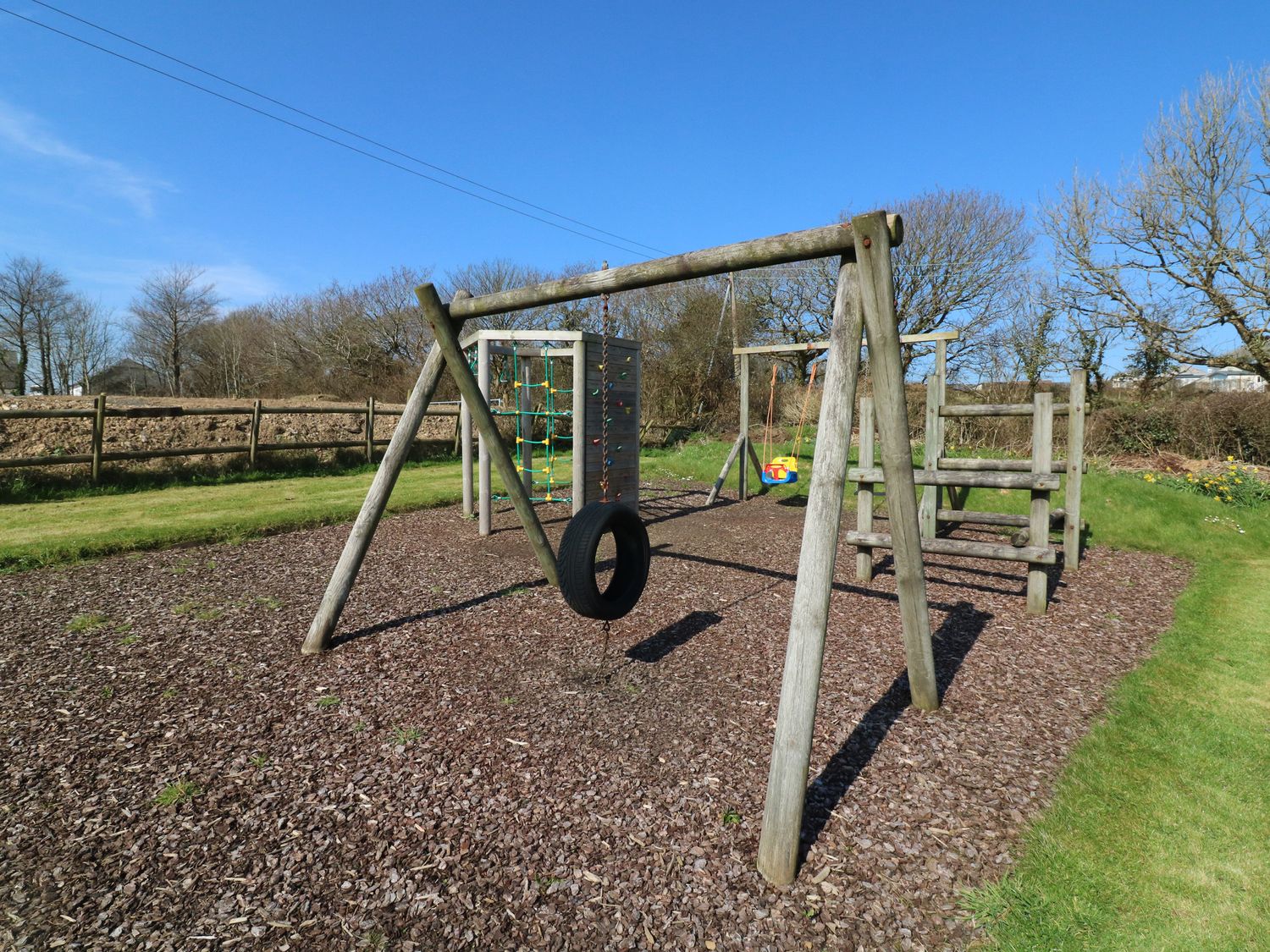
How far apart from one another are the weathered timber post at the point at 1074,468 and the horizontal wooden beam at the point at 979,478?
147 centimetres

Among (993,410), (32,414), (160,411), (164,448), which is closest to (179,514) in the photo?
(32,414)

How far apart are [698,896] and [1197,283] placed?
16591 mm

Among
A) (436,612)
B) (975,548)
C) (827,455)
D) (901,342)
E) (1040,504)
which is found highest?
(901,342)

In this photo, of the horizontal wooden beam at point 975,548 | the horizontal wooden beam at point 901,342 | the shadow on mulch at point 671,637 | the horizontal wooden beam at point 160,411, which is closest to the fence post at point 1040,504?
the horizontal wooden beam at point 975,548

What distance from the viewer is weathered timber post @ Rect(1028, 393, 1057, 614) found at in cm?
527

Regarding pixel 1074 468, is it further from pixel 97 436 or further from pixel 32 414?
pixel 32 414

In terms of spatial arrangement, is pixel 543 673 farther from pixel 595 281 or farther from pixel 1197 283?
pixel 1197 283

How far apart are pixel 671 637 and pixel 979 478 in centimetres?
285

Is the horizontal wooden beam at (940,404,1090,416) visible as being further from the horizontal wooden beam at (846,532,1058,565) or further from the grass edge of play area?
the grass edge of play area

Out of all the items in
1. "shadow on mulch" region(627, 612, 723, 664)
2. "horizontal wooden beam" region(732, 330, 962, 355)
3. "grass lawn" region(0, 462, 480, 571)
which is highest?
"horizontal wooden beam" region(732, 330, 962, 355)

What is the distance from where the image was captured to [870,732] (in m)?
3.39

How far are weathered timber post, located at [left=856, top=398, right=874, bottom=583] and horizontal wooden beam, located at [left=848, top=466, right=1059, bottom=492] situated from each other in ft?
0.45

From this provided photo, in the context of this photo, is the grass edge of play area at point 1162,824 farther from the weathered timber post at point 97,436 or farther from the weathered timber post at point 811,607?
the weathered timber post at point 97,436

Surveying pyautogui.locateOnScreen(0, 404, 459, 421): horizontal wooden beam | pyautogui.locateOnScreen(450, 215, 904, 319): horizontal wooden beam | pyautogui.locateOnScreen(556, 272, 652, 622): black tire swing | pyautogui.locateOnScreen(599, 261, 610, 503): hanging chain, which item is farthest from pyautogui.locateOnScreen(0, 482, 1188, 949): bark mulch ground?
pyautogui.locateOnScreen(0, 404, 459, 421): horizontal wooden beam
